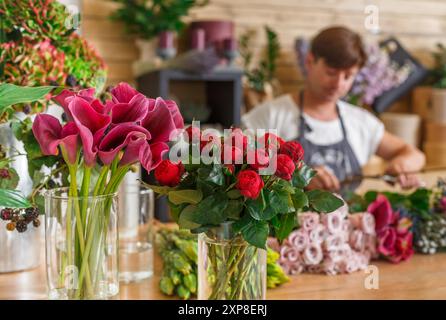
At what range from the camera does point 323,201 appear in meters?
0.85

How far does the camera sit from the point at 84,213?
33.4 inches

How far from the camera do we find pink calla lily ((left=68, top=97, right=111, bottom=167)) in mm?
762

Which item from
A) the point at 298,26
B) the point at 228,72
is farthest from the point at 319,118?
the point at 298,26

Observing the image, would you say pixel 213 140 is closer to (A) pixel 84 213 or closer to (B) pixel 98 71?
(A) pixel 84 213

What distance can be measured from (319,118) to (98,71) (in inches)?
57.0

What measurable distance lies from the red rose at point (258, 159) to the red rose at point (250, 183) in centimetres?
2

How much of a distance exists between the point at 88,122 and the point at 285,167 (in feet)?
0.85

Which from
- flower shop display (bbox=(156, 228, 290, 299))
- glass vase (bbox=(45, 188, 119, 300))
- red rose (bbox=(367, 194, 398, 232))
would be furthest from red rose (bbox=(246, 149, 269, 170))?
red rose (bbox=(367, 194, 398, 232))

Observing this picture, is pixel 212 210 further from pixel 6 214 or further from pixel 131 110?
pixel 6 214

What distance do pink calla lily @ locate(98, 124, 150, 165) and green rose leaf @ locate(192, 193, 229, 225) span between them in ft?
0.39

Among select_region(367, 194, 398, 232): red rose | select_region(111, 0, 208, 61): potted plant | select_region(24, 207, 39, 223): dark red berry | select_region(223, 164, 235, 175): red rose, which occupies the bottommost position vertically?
select_region(367, 194, 398, 232): red rose

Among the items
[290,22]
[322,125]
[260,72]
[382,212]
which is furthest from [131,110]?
[290,22]

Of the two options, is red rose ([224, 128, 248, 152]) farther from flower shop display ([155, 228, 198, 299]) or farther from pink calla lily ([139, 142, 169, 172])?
flower shop display ([155, 228, 198, 299])

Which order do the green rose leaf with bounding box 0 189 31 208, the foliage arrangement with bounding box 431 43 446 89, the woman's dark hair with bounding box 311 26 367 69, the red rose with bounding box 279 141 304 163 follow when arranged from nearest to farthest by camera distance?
the green rose leaf with bounding box 0 189 31 208 → the red rose with bounding box 279 141 304 163 → the woman's dark hair with bounding box 311 26 367 69 → the foliage arrangement with bounding box 431 43 446 89
